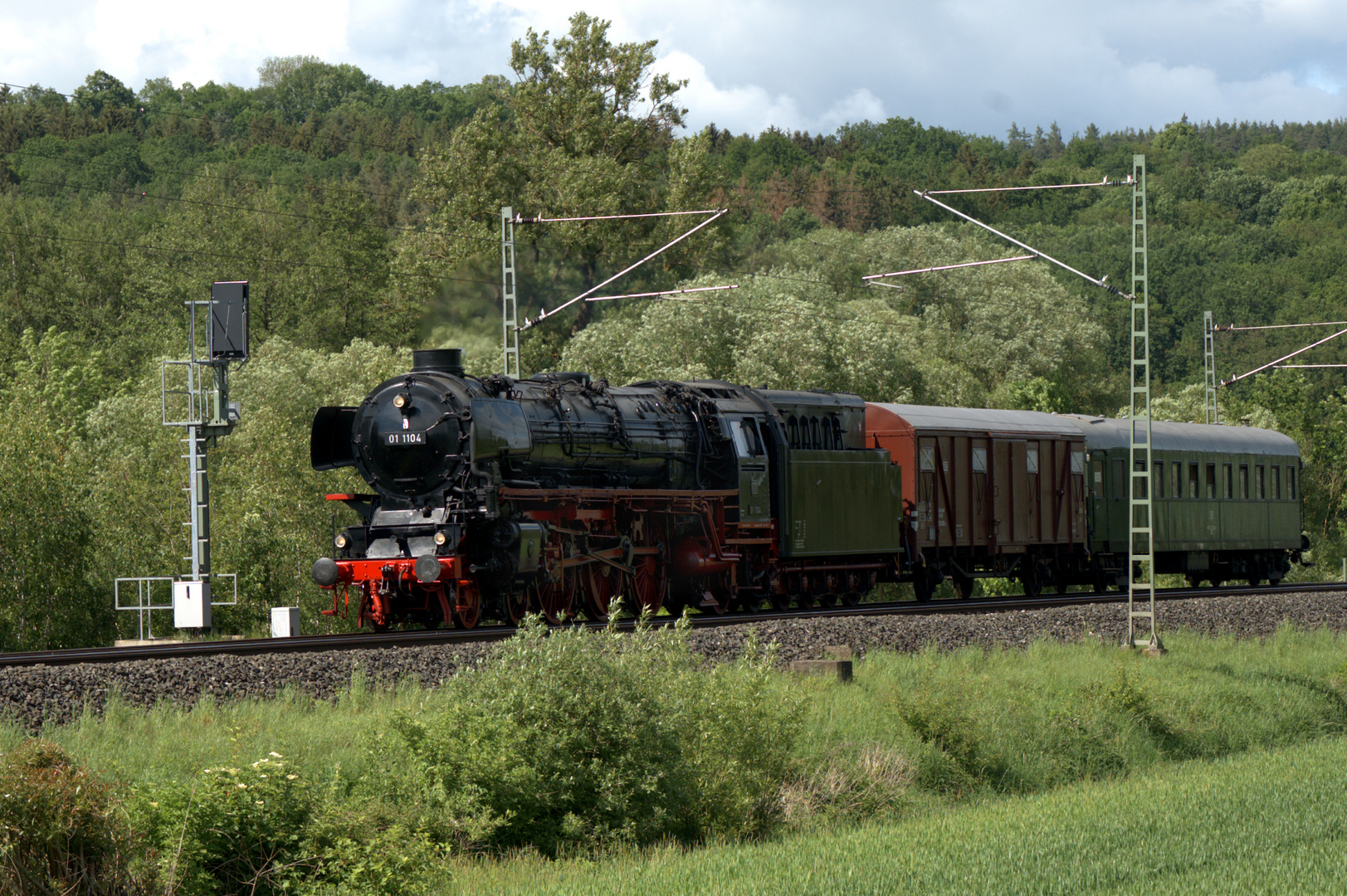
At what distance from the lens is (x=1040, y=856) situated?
10.2 metres

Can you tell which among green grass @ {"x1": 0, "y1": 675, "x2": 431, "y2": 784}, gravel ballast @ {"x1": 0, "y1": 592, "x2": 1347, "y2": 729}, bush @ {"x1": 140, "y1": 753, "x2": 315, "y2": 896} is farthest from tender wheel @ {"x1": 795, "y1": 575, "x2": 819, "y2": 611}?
bush @ {"x1": 140, "y1": 753, "x2": 315, "y2": 896}

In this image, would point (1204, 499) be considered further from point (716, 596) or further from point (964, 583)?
point (716, 596)

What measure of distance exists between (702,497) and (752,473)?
1.15 metres

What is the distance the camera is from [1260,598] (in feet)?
85.7

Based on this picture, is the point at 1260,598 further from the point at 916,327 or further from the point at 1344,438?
the point at 1344,438

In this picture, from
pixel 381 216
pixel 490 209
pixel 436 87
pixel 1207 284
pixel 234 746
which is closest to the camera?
pixel 234 746

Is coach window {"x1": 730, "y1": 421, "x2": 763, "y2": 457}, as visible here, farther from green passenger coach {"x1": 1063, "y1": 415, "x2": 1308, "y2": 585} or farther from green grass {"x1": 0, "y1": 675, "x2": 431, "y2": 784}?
green grass {"x1": 0, "y1": 675, "x2": 431, "y2": 784}

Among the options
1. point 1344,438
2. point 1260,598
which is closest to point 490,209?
point 1260,598

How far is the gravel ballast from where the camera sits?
12.3m

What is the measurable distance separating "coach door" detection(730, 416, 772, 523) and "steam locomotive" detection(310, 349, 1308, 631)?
36 mm

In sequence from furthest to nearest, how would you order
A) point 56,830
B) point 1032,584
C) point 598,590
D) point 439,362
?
1. point 1032,584
2. point 598,590
3. point 439,362
4. point 56,830

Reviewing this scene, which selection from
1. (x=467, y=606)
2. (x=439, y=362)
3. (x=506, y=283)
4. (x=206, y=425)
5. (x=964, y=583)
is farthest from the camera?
(x=964, y=583)

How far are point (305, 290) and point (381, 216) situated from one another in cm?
1858

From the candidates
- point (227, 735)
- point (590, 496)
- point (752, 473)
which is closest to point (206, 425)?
point (590, 496)
